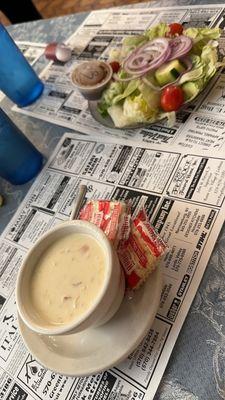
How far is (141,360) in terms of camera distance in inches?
17.2

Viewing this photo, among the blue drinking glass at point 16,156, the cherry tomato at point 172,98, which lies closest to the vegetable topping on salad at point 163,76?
the cherry tomato at point 172,98

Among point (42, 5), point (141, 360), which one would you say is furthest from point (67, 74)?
point (42, 5)

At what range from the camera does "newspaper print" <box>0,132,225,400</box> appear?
1.45ft

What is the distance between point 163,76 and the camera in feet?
2.00

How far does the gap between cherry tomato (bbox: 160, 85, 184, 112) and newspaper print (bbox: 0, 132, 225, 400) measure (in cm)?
6

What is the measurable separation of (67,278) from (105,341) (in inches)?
3.2

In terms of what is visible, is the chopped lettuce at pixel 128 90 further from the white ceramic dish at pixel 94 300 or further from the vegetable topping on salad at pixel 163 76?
the white ceramic dish at pixel 94 300

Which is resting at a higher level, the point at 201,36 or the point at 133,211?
the point at 201,36

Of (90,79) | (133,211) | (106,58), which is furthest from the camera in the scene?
(106,58)

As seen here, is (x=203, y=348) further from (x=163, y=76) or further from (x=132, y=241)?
(x=163, y=76)

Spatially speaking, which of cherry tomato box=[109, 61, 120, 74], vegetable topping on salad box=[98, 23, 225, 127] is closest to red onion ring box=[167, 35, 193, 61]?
vegetable topping on salad box=[98, 23, 225, 127]

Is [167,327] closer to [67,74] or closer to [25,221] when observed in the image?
[25,221]

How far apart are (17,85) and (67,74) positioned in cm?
10

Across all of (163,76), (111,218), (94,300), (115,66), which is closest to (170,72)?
(163,76)
